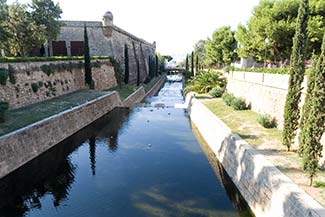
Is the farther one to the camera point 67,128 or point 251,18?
point 251,18

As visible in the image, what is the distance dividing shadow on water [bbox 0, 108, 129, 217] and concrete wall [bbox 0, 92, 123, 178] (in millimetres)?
311

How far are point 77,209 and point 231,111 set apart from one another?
1393 centimetres

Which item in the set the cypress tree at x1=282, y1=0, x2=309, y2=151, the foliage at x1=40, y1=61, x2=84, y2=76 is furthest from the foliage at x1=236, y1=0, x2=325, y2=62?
the foliage at x1=40, y1=61, x2=84, y2=76

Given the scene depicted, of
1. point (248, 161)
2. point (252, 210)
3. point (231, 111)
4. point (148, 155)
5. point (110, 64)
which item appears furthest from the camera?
point (110, 64)

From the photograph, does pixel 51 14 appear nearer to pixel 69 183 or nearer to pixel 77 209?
pixel 69 183

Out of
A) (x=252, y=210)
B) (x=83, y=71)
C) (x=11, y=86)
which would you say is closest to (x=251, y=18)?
(x=83, y=71)

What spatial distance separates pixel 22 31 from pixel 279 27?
24.2 m

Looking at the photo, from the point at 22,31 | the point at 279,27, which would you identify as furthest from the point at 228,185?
the point at 22,31

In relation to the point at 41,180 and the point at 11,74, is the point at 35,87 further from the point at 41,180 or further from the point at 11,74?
the point at 41,180

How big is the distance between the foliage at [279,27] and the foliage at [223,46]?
18.5 meters

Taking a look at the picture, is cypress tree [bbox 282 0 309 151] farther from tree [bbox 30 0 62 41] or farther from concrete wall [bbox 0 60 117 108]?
tree [bbox 30 0 62 41]

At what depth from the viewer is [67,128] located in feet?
61.0

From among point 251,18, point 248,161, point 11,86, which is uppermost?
point 251,18

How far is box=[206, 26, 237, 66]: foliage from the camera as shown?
51.5 m
